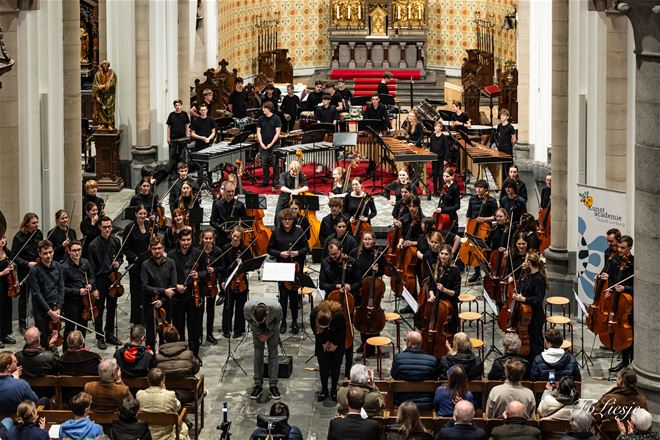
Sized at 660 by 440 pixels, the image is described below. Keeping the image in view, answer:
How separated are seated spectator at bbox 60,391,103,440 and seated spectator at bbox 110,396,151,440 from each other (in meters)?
0.17

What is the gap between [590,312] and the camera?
54.7ft

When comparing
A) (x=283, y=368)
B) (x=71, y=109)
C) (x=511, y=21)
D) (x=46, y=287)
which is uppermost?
(x=511, y=21)

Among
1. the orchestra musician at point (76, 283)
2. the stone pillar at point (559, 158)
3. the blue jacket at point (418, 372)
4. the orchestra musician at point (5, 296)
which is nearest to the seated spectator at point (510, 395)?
the blue jacket at point (418, 372)

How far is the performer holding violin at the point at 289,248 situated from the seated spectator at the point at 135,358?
15.0ft

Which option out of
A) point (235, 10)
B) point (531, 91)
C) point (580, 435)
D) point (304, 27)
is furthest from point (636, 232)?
point (304, 27)

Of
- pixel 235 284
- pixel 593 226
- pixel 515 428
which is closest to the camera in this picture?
pixel 515 428

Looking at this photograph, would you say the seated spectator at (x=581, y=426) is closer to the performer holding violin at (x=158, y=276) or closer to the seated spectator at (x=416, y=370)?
the seated spectator at (x=416, y=370)

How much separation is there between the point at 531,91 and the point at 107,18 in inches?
357

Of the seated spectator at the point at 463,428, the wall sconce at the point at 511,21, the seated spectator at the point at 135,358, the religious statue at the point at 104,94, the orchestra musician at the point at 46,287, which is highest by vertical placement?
the wall sconce at the point at 511,21

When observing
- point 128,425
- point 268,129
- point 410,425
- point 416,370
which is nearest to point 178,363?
point 128,425

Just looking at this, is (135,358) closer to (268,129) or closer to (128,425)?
(128,425)

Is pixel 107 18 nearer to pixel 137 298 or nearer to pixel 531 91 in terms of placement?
pixel 531 91

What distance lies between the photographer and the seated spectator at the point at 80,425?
12109 mm

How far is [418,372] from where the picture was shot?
1405 centimetres
